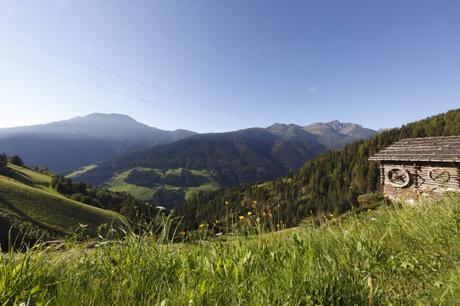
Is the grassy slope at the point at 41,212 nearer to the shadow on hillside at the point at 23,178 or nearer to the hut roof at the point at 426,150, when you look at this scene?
the shadow on hillside at the point at 23,178

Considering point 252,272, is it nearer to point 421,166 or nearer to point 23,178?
point 421,166

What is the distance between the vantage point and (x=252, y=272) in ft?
9.52

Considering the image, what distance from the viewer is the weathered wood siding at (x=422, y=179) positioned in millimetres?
15625

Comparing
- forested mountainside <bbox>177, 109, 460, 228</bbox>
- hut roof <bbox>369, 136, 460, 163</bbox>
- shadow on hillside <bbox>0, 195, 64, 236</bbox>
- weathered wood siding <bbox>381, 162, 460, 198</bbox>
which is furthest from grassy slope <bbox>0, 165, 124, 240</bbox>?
hut roof <bbox>369, 136, 460, 163</bbox>

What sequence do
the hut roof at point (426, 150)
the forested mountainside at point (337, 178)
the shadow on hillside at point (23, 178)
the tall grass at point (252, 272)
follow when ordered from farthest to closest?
the shadow on hillside at point (23, 178) < the forested mountainside at point (337, 178) < the hut roof at point (426, 150) < the tall grass at point (252, 272)

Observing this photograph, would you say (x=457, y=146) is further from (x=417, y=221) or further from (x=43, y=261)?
(x=43, y=261)

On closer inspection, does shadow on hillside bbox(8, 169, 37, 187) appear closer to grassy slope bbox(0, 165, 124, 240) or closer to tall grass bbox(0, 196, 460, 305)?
grassy slope bbox(0, 165, 124, 240)

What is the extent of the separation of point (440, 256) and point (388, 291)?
1.16m

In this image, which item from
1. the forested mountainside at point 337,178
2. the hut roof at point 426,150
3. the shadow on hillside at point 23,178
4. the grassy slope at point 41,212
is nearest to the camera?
the hut roof at point 426,150

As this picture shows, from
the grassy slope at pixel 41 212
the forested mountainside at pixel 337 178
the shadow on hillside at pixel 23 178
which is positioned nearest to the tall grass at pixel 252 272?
the grassy slope at pixel 41 212

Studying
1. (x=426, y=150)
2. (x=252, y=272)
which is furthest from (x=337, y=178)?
(x=252, y=272)

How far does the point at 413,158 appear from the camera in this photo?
17484mm

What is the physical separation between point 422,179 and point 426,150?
1972 millimetres

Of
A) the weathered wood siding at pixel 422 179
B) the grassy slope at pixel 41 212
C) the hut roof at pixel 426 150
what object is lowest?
the grassy slope at pixel 41 212
